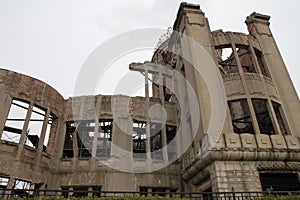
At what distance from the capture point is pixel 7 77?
14.0 meters

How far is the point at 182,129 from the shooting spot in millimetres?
15867

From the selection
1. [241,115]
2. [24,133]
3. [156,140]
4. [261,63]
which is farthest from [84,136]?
[261,63]

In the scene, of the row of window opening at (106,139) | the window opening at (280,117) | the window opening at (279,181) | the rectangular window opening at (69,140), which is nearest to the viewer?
the window opening at (279,181)

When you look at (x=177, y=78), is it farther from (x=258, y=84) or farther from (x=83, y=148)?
(x=83, y=148)

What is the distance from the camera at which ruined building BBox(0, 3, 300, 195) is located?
11.5 metres

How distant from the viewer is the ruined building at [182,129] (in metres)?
11.5

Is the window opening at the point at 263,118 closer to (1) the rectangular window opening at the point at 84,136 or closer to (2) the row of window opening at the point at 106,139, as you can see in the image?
(2) the row of window opening at the point at 106,139

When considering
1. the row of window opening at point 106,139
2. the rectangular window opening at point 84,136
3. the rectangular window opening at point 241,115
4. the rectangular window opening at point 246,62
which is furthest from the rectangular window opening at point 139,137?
the rectangular window opening at point 246,62

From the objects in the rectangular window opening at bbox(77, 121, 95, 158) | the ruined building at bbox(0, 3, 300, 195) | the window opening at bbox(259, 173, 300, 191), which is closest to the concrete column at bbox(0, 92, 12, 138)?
the ruined building at bbox(0, 3, 300, 195)

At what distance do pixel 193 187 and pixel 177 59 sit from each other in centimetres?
929

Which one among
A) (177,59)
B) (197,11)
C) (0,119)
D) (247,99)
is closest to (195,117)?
(247,99)

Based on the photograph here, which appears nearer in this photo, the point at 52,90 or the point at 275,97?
the point at 275,97

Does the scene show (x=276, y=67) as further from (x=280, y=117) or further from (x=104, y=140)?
(x=104, y=140)

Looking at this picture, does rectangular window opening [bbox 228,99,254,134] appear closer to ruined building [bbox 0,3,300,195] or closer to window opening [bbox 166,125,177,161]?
ruined building [bbox 0,3,300,195]
